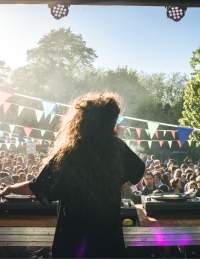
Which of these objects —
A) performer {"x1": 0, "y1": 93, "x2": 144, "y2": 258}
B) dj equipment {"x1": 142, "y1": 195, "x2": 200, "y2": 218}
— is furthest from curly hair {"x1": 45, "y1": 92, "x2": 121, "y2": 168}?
dj equipment {"x1": 142, "y1": 195, "x2": 200, "y2": 218}

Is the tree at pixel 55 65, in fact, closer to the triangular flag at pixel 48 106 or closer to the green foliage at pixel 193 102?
the green foliage at pixel 193 102

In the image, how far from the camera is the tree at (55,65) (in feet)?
120

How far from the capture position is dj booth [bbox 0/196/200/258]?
3188 mm

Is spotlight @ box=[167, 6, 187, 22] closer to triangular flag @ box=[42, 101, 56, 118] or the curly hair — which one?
the curly hair

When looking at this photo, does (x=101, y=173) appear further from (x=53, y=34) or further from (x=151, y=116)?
(x=53, y=34)

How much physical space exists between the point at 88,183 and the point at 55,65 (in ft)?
124

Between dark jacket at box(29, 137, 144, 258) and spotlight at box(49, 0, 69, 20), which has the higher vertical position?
spotlight at box(49, 0, 69, 20)

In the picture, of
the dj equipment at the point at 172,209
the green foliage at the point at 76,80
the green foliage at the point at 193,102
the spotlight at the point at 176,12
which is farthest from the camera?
the green foliage at the point at 76,80

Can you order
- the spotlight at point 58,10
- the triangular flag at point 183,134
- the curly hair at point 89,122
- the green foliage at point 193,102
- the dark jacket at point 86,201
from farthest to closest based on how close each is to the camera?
1. the green foliage at point 193,102
2. the triangular flag at point 183,134
3. the spotlight at point 58,10
4. the curly hair at point 89,122
5. the dark jacket at point 86,201

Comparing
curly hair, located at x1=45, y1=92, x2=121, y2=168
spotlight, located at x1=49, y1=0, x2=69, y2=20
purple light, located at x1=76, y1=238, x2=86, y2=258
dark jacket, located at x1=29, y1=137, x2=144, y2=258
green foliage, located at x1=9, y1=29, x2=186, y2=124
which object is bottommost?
purple light, located at x1=76, y1=238, x2=86, y2=258

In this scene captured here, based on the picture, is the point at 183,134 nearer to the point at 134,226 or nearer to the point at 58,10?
the point at 134,226

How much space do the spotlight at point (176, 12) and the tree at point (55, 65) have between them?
31.3 m

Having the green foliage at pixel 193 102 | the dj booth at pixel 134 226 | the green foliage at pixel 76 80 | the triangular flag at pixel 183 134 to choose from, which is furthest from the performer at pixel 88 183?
the green foliage at pixel 76 80

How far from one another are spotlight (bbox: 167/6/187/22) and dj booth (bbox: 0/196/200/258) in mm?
2209
